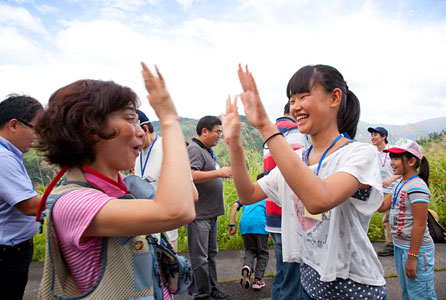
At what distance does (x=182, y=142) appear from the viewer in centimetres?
113

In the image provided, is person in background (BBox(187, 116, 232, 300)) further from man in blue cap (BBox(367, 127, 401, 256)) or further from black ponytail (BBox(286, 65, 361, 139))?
man in blue cap (BBox(367, 127, 401, 256))

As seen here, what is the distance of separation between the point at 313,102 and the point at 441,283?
4299 millimetres

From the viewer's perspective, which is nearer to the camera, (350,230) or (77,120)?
(77,120)

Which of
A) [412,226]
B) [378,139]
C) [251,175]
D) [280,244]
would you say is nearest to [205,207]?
[280,244]

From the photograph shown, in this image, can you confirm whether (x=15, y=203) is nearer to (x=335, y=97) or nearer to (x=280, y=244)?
(x=280, y=244)

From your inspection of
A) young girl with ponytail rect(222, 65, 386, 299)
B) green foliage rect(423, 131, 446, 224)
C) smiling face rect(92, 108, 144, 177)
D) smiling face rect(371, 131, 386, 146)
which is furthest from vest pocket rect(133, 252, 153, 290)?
green foliage rect(423, 131, 446, 224)

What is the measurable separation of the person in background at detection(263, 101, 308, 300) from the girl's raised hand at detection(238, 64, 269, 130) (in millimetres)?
1556

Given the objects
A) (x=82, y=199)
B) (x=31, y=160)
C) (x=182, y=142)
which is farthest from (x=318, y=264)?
(x=31, y=160)

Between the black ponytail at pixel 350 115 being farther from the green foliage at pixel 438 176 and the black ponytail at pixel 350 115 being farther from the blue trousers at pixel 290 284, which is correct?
the green foliage at pixel 438 176

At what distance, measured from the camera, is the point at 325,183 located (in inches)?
53.8

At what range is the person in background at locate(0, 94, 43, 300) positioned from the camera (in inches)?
96.1

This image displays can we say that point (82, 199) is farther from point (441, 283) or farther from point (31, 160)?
point (31, 160)

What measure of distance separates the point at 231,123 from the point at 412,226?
2.43 metres

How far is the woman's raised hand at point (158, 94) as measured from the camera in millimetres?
1137
